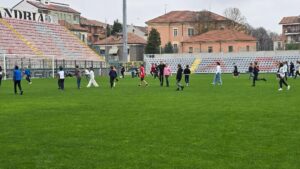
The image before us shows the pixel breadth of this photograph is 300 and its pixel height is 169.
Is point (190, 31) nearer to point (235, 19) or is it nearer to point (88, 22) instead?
point (235, 19)

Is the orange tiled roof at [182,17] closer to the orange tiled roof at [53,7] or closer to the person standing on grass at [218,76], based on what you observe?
the orange tiled roof at [53,7]

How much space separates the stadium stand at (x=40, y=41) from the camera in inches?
2435

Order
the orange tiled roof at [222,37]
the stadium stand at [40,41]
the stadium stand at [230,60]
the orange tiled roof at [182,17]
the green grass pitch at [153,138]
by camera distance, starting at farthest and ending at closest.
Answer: the orange tiled roof at [182,17] < the orange tiled roof at [222,37] < the stadium stand at [230,60] < the stadium stand at [40,41] < the green grass pitch at [153,138]

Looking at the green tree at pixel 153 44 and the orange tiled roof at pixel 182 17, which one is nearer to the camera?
the green tree at pixel 153 44

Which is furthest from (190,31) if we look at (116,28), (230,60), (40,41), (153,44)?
(40,41)

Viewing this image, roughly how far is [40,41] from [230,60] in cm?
2906

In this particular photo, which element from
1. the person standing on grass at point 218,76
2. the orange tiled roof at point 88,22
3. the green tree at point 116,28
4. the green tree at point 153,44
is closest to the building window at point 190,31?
the green tree at point 153,44

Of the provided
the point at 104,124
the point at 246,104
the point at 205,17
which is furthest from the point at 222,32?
the point at 104,124

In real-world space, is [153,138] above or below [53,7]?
below

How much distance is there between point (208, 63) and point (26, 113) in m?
62.0

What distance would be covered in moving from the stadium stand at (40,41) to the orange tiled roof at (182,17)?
41.7 meters

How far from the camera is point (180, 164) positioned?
336 inches

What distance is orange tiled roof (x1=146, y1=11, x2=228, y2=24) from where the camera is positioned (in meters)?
110

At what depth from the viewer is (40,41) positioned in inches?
2653
